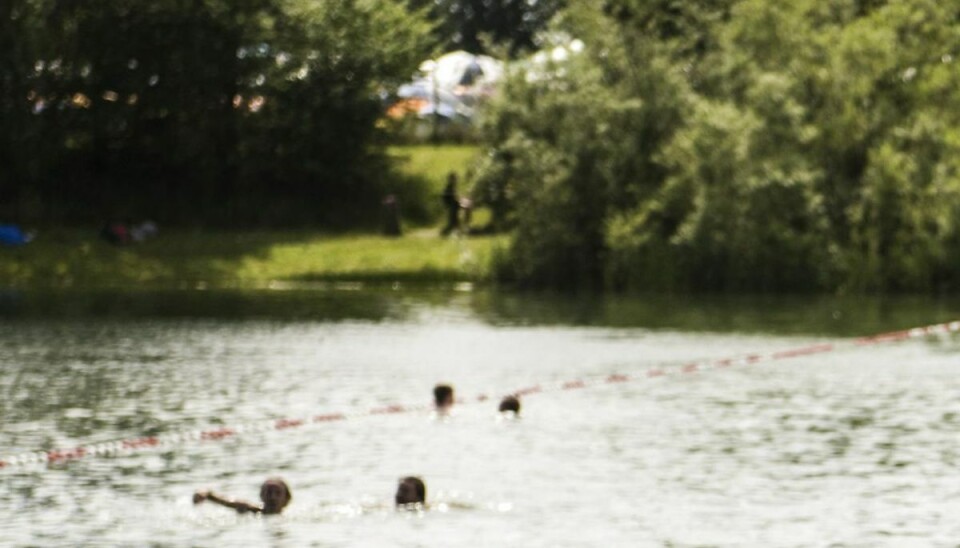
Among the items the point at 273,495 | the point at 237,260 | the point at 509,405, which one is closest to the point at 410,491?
the point at 273,495

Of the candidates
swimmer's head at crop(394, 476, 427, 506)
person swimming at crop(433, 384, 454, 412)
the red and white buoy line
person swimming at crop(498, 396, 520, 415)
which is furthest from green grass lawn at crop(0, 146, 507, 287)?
swimmer's head at crop(394, 476, 427, 506)

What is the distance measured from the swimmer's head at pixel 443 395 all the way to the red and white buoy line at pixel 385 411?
3.26 ft

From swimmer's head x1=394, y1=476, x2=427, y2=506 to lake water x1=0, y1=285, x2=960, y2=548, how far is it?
0.38 metres

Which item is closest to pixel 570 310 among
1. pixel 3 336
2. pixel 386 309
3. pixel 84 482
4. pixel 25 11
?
pixel 386 309

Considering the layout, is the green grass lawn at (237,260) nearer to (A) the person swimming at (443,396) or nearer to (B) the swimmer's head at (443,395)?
(A) the person swimming at (443,396)

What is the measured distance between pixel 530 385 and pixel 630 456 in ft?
40.6

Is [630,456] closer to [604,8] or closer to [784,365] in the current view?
[784,365]

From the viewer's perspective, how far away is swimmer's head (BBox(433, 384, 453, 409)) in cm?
4506

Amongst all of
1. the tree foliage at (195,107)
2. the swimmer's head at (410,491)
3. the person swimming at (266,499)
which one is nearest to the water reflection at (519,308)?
the tree foliage at (195,107)

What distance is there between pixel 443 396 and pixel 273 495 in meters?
13.2

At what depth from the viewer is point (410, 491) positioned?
3256 centimetres

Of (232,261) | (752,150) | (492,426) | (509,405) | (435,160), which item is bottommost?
(492,426)

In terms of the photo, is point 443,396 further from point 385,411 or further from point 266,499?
point 266,499

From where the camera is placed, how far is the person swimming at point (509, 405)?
44906 millimetres
